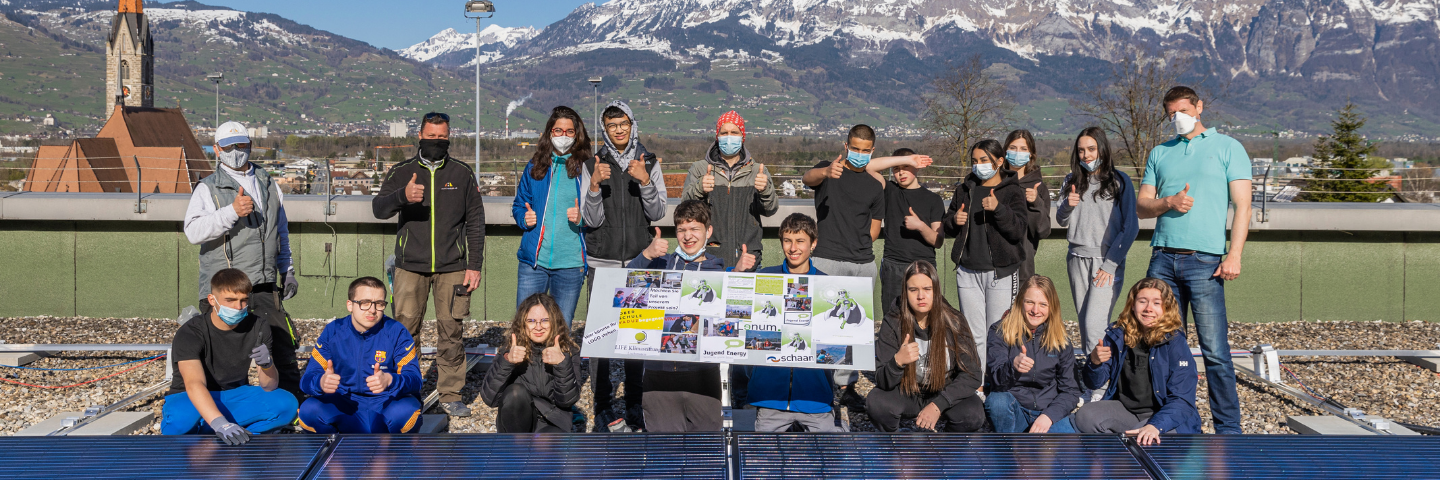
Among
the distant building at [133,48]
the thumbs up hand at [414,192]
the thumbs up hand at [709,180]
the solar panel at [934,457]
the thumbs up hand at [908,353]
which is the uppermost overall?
the distant building at [133,48]

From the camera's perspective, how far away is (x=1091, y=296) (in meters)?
5.47

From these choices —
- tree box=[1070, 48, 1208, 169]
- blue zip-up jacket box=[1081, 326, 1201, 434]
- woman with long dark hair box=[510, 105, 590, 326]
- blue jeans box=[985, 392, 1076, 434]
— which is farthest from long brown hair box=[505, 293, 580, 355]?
tree box=[1070, 48, 1208, 169]

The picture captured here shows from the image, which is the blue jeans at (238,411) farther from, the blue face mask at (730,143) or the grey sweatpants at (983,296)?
the grey sweatpants at (983,296)

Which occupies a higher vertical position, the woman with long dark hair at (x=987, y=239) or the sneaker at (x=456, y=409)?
the woman with long dark hair at (x=987, y=239)

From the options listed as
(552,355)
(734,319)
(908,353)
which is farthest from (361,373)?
(908,353)

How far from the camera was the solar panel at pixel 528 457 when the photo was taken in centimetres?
269

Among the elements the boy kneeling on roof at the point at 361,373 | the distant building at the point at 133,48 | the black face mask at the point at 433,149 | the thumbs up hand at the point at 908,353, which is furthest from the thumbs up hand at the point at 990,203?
the distant building at the point at 133,48

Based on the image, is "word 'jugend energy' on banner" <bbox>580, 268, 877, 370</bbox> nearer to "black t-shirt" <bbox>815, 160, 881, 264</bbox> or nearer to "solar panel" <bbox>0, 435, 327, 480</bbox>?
"solar panel" <bbox>0, 435, 327, 480</bbox>

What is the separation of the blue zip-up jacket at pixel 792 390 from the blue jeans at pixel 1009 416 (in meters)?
0.76

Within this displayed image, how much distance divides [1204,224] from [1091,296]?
0.79 metres

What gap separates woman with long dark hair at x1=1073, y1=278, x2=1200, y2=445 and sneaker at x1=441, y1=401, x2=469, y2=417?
11.5 feet

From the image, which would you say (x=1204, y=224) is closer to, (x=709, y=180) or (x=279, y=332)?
(x=709, y=180)

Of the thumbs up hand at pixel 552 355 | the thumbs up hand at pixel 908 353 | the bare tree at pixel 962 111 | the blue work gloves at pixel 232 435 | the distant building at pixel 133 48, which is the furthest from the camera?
the distant building at pixel 133 48

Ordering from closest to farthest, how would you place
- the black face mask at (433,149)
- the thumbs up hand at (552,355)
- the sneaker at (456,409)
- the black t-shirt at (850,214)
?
the thumbs up hand at (552,355), the black face mask at (433,149), the black t-shirt at (850,214), the sneaker at (456,409)
